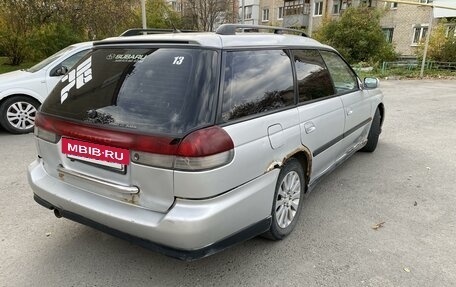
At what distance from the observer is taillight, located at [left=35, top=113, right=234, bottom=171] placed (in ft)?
6.70

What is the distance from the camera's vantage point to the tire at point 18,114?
19.9 ft

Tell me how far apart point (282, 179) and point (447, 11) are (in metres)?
21.1

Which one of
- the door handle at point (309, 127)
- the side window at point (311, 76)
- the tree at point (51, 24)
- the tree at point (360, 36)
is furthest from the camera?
the tree at point (360, 36)

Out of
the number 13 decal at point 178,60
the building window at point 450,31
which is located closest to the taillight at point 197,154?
the number 13 decal at point 178,60

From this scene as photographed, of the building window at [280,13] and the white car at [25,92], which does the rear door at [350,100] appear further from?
the building window at [280,13]

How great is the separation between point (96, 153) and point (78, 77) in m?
0.74

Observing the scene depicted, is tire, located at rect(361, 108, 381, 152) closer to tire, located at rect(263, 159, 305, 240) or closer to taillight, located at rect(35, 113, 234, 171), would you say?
tire, located at rect(263, 159, 305, 240)

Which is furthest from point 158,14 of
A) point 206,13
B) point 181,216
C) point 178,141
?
point 181,216

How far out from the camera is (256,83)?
8.59 ft

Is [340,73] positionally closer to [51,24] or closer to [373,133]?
[373,133]

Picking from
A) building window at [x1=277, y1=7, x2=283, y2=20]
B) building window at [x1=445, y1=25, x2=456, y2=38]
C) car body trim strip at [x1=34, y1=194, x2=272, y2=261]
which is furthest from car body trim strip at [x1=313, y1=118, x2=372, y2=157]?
building window at [x1=277, y1=7, x2=283, y2=20]

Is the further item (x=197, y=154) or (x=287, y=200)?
(x=287, y=200)

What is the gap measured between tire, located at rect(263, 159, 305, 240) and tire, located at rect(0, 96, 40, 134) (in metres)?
5.13

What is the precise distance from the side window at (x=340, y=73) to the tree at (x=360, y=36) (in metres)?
20.7
